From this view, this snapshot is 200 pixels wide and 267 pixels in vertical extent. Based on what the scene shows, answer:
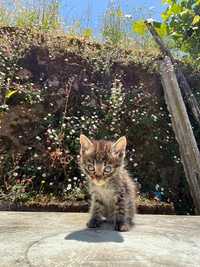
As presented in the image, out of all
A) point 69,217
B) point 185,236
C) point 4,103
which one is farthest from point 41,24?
point 185,236

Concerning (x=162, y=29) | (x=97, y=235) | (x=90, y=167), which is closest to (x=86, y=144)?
(x=90, y=167)

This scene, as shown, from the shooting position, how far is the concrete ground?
3.39m

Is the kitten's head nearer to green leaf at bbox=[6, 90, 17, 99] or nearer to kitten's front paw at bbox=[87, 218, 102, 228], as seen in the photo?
kitten's front paw at bbox=[87, 218, 102, 228]

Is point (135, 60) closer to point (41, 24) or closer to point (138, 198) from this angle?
point (41, 24)

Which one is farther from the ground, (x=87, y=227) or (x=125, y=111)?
(x=125, y=111)

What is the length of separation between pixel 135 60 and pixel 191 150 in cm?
198

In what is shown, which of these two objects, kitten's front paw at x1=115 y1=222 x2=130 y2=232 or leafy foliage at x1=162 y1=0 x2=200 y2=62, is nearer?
kitten's front paw at x1=115 y1=222 x2=130 y2=232

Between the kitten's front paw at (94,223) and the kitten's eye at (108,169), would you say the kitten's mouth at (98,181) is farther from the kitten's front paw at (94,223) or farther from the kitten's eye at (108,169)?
the kitten's front paw at (94,223)

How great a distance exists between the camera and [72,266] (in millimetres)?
3266

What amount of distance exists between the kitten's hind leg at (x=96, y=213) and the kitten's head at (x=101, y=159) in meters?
0.33

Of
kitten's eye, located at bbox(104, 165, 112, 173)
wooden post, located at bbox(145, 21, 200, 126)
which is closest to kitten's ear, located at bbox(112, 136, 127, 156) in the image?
kitten's eye, located at bbox(104, 165, 112, 173)

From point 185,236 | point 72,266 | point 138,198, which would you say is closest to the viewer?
point 72,266

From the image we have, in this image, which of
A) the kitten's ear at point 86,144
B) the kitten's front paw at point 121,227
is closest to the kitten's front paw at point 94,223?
the kitten's front paw at point 121,227

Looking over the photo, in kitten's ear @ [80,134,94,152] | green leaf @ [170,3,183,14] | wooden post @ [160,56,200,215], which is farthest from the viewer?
green leaf @ [170,3,183,14]
